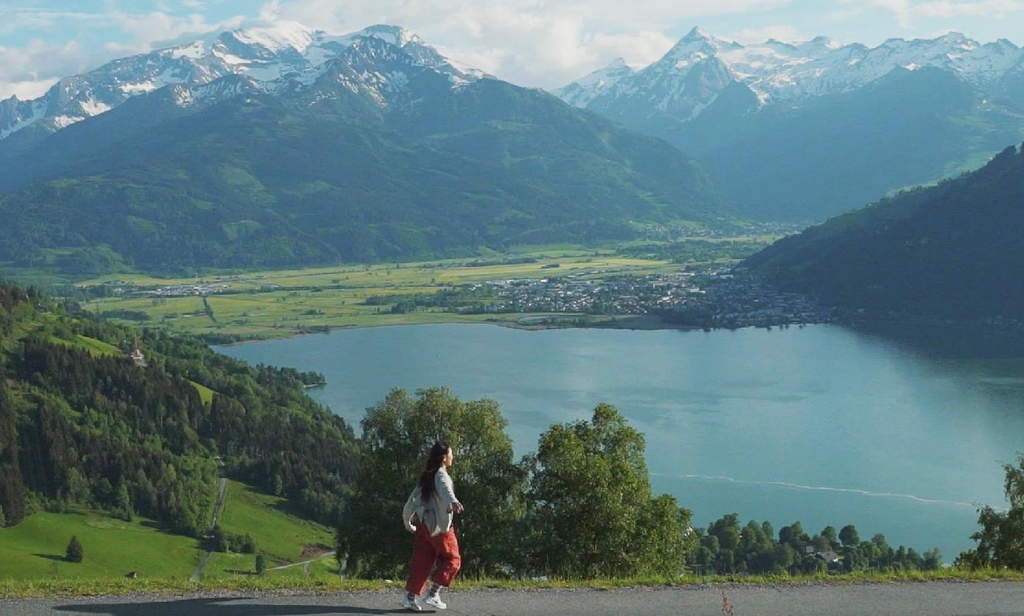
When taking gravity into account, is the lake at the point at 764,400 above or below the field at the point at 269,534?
above

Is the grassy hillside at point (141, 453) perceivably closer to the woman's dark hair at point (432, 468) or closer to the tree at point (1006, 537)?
the tree at point (1006, 537)

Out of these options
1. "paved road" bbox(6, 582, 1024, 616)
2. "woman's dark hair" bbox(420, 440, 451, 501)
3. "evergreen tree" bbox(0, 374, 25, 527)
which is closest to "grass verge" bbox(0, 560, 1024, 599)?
"paved road" bbox(6, 582, 1024, 616)

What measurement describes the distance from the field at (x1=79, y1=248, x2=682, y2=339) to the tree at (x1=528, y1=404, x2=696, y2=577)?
94.7 meters

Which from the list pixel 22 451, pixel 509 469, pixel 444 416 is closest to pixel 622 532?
pixel 509 469

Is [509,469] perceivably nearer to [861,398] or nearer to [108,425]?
[108,425]

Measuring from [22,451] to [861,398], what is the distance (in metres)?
54.0

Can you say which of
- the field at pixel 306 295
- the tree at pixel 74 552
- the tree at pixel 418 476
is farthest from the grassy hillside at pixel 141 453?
the field at pixel 306 295

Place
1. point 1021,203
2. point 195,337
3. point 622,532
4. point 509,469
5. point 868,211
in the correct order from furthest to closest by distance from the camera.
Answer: point 868,211 < point 1021,203 < point 195,337 < point 509,469 < point 622,532

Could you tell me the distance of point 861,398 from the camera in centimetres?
7594

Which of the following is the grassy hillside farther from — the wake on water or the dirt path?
the wake on water

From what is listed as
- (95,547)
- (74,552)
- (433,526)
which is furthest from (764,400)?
(433,526)

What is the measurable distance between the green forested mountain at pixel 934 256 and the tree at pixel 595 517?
342 feet

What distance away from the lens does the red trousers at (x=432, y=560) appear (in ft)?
37.7

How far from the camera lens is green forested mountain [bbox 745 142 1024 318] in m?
118
